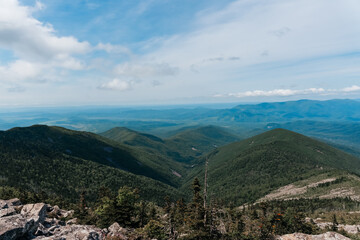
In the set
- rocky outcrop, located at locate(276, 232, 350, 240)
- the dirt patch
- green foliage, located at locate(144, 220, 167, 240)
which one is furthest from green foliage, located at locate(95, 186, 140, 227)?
the dirt patch

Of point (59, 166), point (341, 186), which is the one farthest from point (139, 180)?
point (341, 186)

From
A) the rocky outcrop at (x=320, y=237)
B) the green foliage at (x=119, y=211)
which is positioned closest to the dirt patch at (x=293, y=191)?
the rocky outcrop at (x=320, y=237)

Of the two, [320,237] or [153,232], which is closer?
[320,237]

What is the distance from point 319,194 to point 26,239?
159344mm

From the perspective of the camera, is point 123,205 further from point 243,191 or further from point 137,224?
point 243,191

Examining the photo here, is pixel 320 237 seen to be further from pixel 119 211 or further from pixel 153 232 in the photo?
pixel 119 211

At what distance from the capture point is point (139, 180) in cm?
18412

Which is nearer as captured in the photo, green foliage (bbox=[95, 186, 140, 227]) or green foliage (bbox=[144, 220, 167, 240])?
green foliage (bbox=[144, 220, 167, 240])

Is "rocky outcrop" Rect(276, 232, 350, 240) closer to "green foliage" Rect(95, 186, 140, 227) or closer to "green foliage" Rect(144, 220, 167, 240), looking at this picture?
"green foliage" Rect(144, 220, 167, 240)

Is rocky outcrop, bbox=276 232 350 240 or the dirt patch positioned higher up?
rocky outcrop, bbox=276 232 350 240

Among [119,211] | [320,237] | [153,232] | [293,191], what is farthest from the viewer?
[293,191]

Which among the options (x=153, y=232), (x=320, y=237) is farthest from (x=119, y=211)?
(x=320, y=237)

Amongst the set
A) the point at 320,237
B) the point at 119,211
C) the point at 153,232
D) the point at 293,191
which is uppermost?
the point at 153,232

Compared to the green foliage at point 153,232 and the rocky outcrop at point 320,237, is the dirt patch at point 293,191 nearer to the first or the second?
the rocky outcrop at point 320,237
